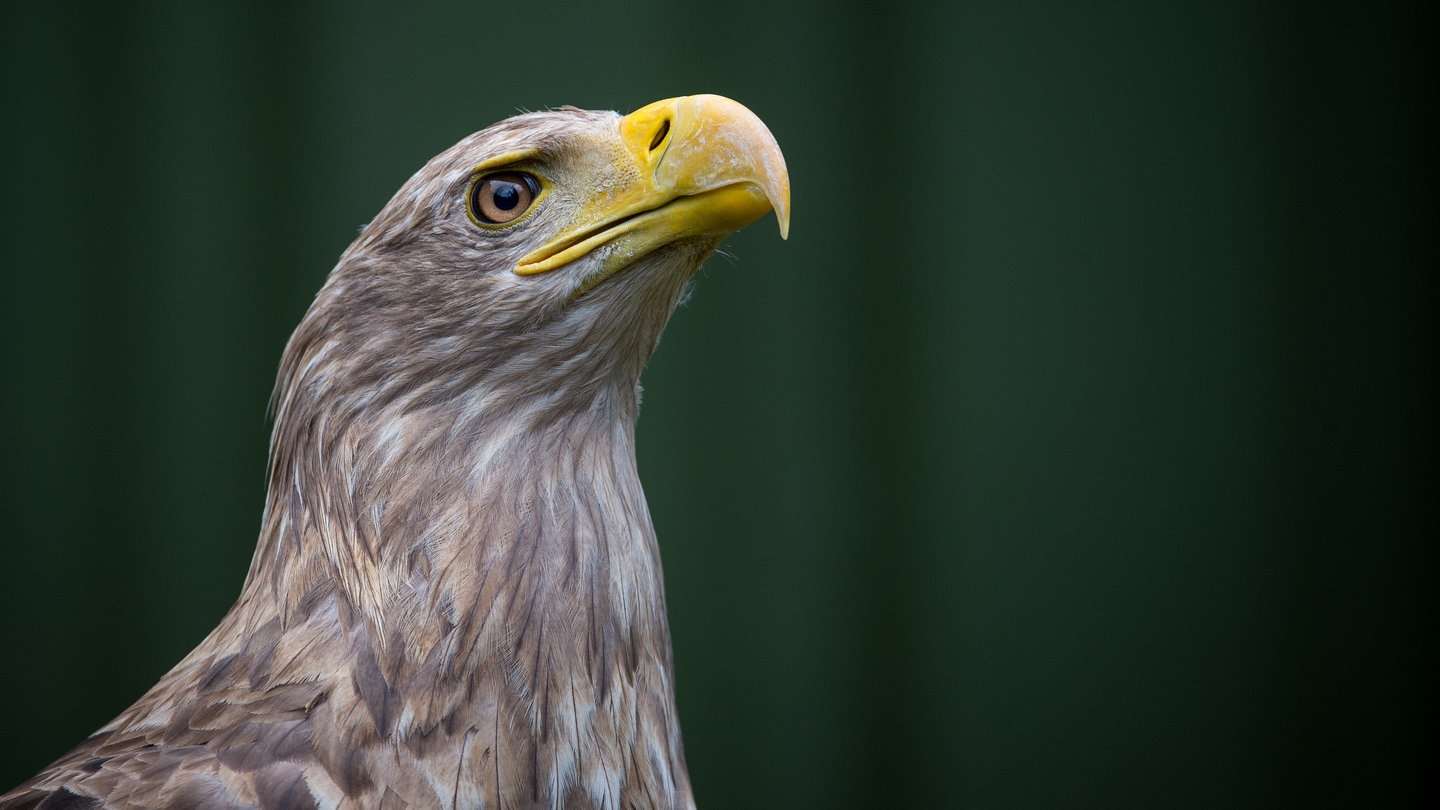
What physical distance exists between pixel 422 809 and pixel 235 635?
363 millimetres

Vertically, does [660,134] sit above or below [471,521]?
above

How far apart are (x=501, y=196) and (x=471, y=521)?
0.41 metres

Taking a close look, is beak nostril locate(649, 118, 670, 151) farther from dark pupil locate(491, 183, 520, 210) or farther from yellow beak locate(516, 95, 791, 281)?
dark pupil locate(491, 183, 520, 210)

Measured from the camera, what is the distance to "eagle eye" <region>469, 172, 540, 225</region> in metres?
1.19

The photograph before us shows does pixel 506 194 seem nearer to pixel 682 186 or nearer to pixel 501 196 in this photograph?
pixel 501 196

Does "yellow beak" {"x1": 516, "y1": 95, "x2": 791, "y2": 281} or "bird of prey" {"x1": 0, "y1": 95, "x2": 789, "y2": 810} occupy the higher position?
"yellow beak" {"x1": 516, "y1": 95, "x2": 791, "y2": 281}

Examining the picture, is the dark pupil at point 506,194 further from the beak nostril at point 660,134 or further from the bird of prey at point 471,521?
the beak nostril at point 660,134

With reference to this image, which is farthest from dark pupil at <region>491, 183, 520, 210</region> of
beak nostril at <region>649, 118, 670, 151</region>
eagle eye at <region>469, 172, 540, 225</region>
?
beak nostril at <region>649, 118, 670, 151</region>

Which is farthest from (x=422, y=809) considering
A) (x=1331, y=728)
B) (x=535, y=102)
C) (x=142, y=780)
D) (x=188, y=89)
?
(x=1331, y=728)

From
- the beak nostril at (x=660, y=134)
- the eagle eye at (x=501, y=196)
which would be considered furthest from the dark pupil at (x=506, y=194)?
the beak nostril at (x=660, y=134)

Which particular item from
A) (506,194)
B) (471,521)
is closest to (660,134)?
(506,194)

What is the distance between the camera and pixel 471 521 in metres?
1.15

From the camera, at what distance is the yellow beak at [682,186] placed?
1069 millimetres

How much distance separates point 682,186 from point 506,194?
24 centimetres
